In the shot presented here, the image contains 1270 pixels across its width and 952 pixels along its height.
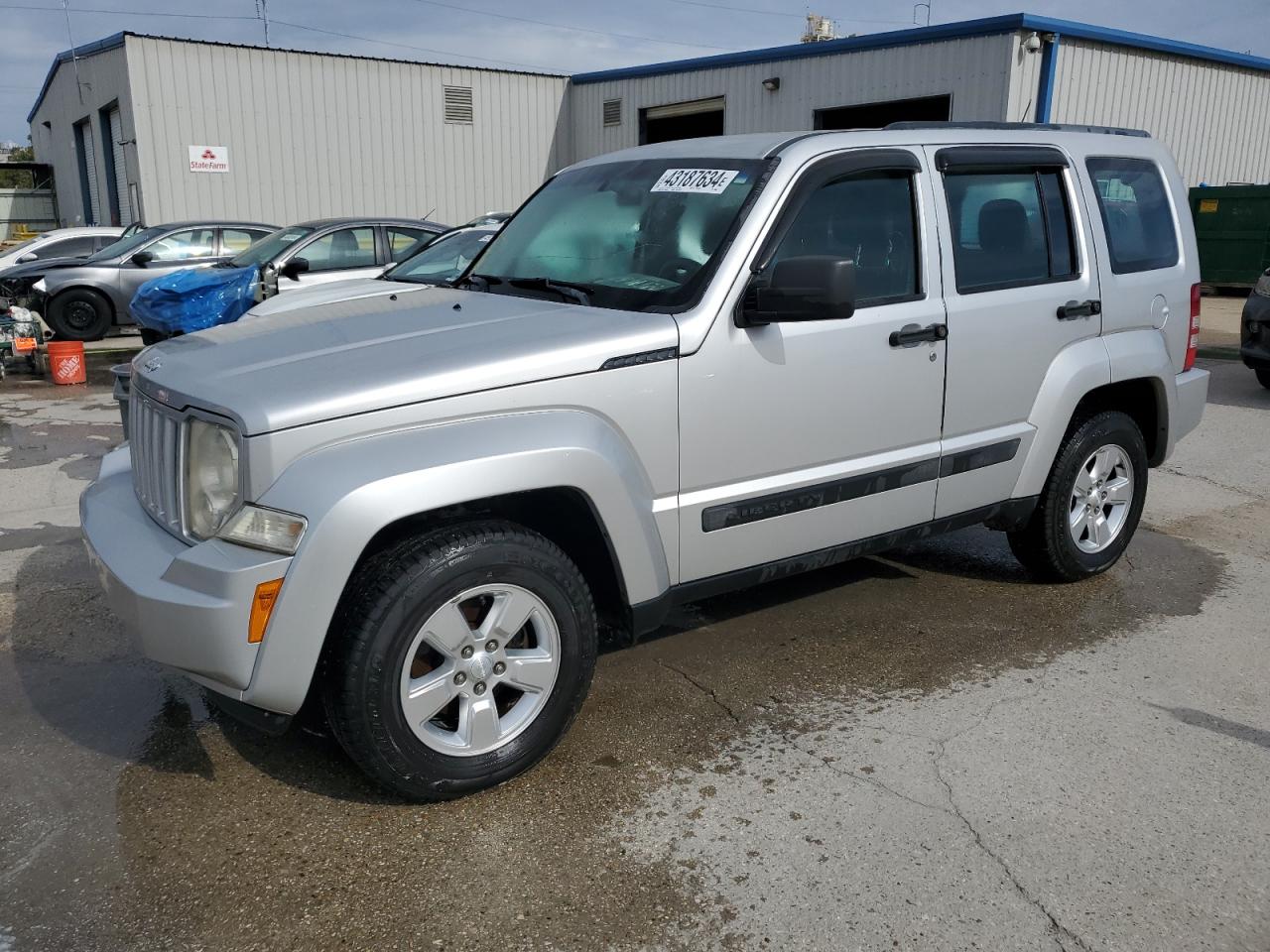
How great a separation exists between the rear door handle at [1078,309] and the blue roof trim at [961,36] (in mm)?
13414

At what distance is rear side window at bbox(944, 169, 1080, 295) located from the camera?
424cm

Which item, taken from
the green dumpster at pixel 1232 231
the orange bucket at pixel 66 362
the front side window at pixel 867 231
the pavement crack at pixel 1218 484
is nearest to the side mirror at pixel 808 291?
the front side window at pixel 867 231

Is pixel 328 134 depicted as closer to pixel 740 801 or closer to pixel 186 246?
pixel 186 246

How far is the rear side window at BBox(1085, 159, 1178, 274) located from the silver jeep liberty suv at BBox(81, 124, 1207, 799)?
2cm

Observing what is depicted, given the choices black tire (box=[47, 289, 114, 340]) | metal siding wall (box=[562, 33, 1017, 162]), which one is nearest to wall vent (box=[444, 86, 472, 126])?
metal siding wall (box=[562, 33, 1017, 162])

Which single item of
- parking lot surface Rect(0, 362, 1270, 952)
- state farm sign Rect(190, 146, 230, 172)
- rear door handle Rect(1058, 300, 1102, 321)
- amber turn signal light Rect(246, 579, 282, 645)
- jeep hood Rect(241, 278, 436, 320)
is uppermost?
state farm sign Rect(190, 146, 230, 172)

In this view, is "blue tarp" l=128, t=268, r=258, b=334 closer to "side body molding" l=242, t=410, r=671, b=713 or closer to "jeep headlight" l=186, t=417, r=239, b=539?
"jeep headlight" l=186, t=417, r=239, b=539

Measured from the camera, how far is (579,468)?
3150mm

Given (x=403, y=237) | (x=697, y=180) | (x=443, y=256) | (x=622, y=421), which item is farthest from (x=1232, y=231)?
(x=622, y=421)

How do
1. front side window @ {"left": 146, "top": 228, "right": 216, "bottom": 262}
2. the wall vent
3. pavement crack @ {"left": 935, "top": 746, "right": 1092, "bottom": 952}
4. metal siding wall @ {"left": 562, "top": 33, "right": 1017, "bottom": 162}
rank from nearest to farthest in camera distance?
pavement crack @ {"left": 935, "top": 746, "right": 1092, "bottom": 952} → front side window @ {"left": 146, "top": 228, "right": 216, "bottom": 262} → metal siding wall @ {"left": 562, "top": 33, "right": 1017, "bottom": 162} → the wall vent

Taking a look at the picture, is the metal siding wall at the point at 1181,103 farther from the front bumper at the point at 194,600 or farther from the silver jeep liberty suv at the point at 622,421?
the front bumper at the point at 194,600

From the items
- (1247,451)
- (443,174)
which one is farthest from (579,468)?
(443,174)

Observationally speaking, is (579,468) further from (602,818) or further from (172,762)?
(172,762)

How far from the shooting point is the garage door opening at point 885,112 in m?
18.8
